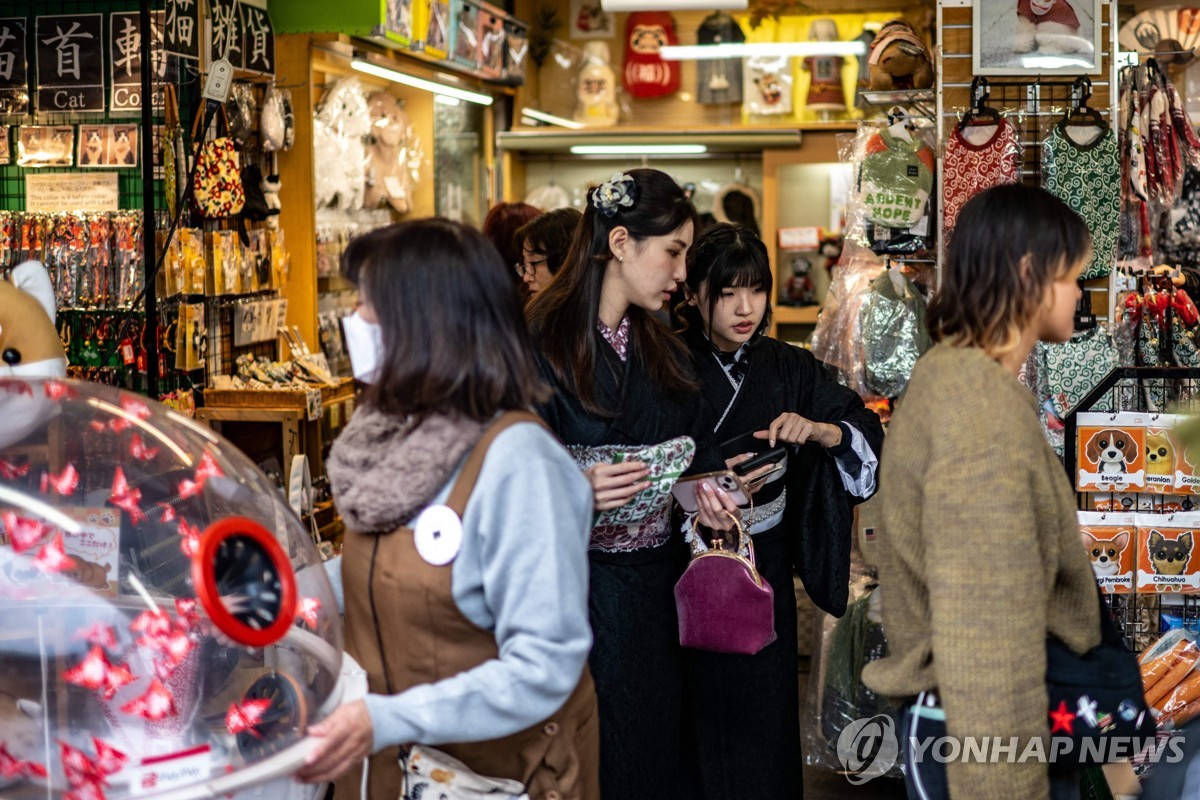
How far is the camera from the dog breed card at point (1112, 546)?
3.11 metres

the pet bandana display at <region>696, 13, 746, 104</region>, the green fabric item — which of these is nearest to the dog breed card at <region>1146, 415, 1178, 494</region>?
the green fabric item

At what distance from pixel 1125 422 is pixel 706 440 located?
1.00 m

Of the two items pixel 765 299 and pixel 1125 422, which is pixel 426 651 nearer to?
pixel 765 299

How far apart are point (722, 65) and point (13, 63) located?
16.0 feet

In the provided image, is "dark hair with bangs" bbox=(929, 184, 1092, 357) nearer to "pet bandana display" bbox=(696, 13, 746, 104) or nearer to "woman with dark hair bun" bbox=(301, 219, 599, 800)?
"woman with dark hair bun" bbox=(301, 219, 599, 800)

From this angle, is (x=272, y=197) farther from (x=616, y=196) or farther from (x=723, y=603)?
(x=723, y=603)

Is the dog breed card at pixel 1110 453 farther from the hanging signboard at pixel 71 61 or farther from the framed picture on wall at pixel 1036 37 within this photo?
the hanging signboard at pixel 71 61

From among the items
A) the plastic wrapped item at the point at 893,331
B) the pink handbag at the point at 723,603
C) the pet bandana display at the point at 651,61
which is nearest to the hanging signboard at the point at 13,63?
the plastic wrapped item at the point at 893,331

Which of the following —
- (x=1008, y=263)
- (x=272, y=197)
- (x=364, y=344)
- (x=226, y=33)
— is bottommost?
(x=364, y=344)

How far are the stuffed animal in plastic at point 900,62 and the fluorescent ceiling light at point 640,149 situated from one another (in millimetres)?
3694

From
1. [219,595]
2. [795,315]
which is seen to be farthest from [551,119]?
[219,595]

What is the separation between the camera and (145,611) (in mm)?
1798

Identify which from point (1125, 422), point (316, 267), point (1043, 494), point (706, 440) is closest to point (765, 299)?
point (706, 440)

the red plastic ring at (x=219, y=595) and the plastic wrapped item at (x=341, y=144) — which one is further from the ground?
the plastic wrapped item at (x=341, y=144)
